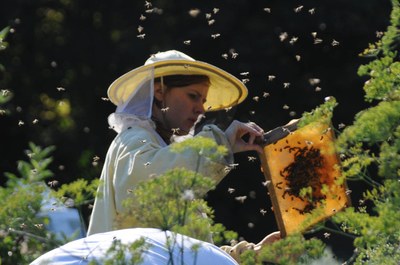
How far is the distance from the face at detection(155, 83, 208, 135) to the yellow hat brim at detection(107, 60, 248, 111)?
14cm

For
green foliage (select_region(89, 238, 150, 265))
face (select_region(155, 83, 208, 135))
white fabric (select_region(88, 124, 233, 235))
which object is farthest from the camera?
face (select_region(155, 83, 208, 135))

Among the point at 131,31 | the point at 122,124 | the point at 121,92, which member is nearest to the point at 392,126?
the point at 122,124

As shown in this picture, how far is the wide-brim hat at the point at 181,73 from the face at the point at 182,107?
0.15 metres

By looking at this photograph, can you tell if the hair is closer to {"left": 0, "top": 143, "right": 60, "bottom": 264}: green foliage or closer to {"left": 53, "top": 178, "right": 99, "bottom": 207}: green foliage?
{"left": 0, "top": 143, "right": 60, "bottom": 264}: green foliage

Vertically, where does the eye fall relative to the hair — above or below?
above

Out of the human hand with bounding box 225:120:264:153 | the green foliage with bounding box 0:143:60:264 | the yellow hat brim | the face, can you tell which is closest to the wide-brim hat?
the yellow hat brim

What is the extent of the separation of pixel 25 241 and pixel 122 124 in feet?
8.76

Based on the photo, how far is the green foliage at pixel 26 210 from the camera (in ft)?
12.7

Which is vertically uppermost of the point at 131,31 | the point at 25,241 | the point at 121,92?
the point at 25,241

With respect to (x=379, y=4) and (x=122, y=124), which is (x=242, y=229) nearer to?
(x=379, y=4)

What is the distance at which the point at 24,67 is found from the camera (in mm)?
20172

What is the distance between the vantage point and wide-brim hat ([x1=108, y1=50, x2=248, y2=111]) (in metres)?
6.99

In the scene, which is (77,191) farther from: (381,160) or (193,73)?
(193,73)

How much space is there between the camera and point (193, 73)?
7.01 m
